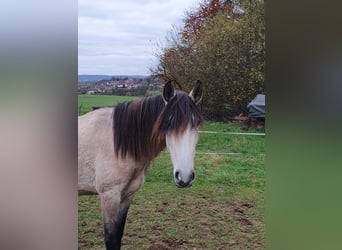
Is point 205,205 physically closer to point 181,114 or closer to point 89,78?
point 181,114

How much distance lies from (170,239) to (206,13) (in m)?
Answer: 1.34

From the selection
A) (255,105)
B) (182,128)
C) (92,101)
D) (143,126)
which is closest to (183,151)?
(182,128)

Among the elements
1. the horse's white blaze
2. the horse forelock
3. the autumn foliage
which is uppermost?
the autumn foliage

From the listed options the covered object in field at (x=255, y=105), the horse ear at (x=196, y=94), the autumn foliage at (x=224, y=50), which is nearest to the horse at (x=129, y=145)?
the horse ear at (x=196, y=94)

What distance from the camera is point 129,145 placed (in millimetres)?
2389

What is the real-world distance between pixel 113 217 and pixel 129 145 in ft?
1.39

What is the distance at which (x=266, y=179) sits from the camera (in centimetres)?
241

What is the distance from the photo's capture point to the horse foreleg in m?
2.34

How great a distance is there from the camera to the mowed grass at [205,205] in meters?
2.36

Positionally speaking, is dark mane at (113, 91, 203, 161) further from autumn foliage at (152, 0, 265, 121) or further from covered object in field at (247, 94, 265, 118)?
covered object in field at (247, 94, 265, 118)

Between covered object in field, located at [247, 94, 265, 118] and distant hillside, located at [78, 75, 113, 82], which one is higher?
distant hillside, located at [78, 75, 113, 82]

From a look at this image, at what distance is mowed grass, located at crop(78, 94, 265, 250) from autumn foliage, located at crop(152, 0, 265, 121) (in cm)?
21

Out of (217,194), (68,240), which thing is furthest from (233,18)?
(68,240)

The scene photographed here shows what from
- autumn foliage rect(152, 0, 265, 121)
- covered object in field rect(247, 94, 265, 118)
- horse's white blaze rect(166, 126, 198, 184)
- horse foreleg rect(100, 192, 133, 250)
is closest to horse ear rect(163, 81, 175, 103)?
autumn foliage rect(152, 0, 265, 121)
